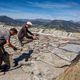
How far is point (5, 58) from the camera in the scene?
1284cm

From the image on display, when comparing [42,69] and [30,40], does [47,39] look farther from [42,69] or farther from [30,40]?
[42,69]

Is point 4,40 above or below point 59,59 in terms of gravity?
above

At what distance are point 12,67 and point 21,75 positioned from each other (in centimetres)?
136

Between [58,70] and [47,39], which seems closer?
[58,70]

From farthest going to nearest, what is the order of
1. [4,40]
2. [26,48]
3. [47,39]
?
[47,39] → [26,48] → [4,40]

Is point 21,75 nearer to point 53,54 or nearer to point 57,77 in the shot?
point 57,77

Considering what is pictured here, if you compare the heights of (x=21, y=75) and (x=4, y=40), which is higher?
(x=4, y=40)

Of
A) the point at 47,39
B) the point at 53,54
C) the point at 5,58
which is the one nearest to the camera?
the point at 5,58

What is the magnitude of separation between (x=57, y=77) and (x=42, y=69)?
1150 millimetres

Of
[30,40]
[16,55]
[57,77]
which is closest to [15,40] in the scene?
[30,40]

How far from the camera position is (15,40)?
2078 centimetres

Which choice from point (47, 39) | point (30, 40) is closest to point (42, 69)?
point (30, 40)

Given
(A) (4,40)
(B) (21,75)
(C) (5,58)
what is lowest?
(B) (21,75)

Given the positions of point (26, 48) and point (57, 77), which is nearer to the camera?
point (57, 77)
